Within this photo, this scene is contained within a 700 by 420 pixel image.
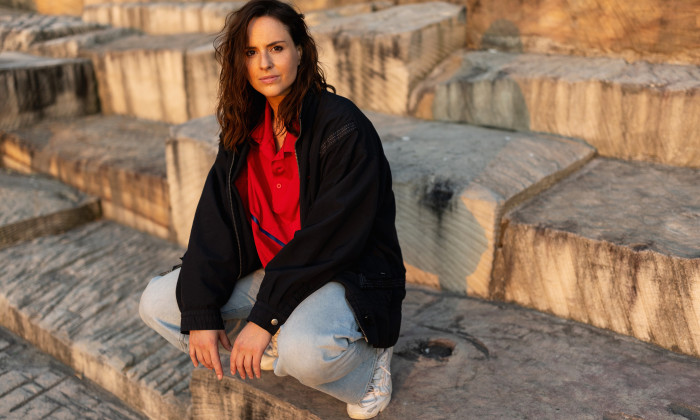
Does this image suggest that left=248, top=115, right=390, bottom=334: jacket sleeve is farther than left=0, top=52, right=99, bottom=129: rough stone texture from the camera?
No

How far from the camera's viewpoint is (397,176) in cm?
281

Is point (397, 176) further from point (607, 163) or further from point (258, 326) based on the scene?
point (258, 326)

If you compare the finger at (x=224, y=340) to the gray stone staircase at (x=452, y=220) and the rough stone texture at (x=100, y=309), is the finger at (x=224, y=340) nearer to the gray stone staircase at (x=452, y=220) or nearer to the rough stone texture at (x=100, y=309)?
the gray stone staircase at (x=452, y=220)

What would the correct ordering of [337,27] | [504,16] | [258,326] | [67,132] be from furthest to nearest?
[67,132] < [337,27] < [504,16] < [258,326]

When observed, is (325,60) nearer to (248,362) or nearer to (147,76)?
(147,76)

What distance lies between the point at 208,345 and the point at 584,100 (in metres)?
2.09

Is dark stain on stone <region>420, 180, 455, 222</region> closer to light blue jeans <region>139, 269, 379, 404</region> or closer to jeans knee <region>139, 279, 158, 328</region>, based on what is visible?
light blue jeans <region>139, 269, 379, 404</region>

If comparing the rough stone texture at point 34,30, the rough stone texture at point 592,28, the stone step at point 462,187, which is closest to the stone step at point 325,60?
the rough stone texture at point 592,28

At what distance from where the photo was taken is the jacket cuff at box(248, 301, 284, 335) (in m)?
1.80

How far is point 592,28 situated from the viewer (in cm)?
326

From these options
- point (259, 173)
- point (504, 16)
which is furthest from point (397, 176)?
point (504, 16)

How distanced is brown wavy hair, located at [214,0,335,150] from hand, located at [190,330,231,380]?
577 mm

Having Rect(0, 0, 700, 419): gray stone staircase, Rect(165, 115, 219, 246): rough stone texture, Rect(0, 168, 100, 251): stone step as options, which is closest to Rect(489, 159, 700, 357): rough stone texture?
Rect(0, 0, 700, 419): gray stone staircase

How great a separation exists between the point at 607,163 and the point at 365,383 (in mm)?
1727
